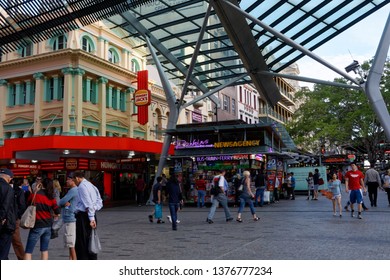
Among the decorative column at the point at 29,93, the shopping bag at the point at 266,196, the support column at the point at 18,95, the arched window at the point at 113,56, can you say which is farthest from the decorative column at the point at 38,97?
the shopping bag at the point at 266,196

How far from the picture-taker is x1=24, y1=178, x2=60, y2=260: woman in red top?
23.9 ft

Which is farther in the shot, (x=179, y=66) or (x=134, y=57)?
(x=134, y=57)

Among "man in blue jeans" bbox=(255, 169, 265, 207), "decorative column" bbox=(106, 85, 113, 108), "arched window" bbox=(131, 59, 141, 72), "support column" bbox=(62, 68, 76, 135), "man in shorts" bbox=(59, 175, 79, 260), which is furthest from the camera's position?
"arched window" bbox=(131, 59, 141, 72)

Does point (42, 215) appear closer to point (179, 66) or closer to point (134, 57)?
point (179, 66)

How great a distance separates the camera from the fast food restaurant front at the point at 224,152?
22.9 m

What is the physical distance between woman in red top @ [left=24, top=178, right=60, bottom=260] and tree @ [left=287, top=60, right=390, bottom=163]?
36.2 meters

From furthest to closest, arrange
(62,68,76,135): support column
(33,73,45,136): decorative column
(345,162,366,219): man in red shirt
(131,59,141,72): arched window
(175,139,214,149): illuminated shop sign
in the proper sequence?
(131,59,141,72): arched window → (33,73,45,136): decorative column → (62,68,76,135): support column → (175,139,214,149): illuminated shop sign → (345,162,366,219): man in red shirt

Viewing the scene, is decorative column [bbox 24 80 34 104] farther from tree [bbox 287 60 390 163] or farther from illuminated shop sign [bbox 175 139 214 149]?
tree [bbox 287 60 390 163]

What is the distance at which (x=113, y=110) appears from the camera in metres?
35.5

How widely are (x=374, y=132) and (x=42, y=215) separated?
38662 millimetres

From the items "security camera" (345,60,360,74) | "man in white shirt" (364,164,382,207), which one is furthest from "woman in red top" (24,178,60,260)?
"security camera" (345,60,360,74)

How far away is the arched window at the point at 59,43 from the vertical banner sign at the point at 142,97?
6.06 m

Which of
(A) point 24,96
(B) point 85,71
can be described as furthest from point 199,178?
(A) point 24,96

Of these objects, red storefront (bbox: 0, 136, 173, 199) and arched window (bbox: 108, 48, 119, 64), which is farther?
arched window (bbox: 108, 48, 119, 64)
